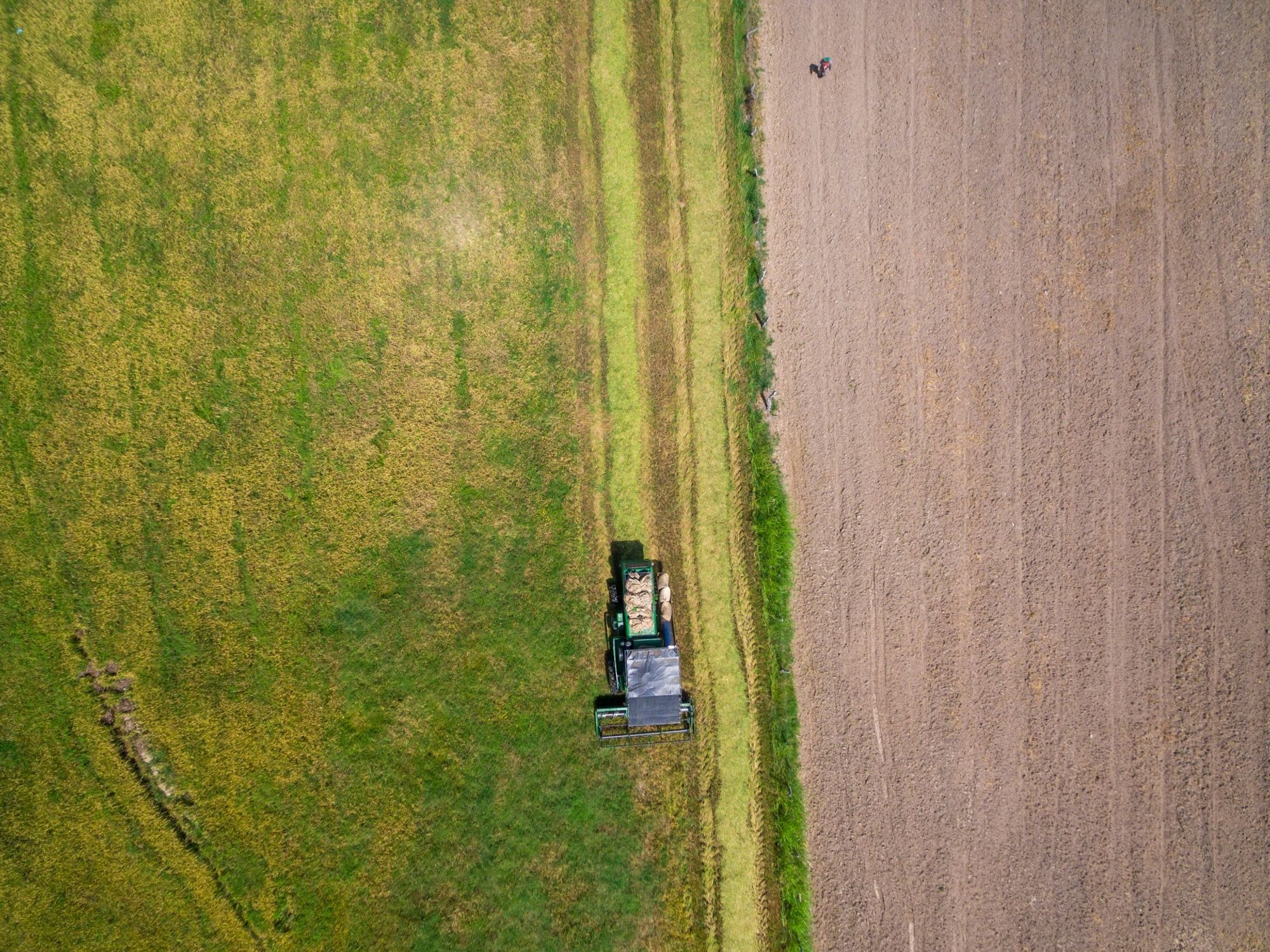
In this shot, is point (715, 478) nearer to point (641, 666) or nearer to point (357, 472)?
point (641, 666)

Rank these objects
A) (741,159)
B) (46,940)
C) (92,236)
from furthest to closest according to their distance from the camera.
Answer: (741,159) → (92,236) → (46,940)

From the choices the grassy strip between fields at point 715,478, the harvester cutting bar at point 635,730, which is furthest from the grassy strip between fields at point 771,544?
the harvester cutting bar at point 635,730

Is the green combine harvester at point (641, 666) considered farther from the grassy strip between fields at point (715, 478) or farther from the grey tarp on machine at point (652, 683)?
the grassy strip between fields at point (715, 478)

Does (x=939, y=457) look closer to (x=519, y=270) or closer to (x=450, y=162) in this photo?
Result: (x=519, y=270)

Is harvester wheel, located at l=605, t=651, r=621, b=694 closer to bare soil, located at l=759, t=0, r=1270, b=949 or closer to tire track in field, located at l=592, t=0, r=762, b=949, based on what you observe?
tire track in field, located at l=592, t=0, r=762, b=949

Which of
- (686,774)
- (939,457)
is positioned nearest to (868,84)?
(939,457)
